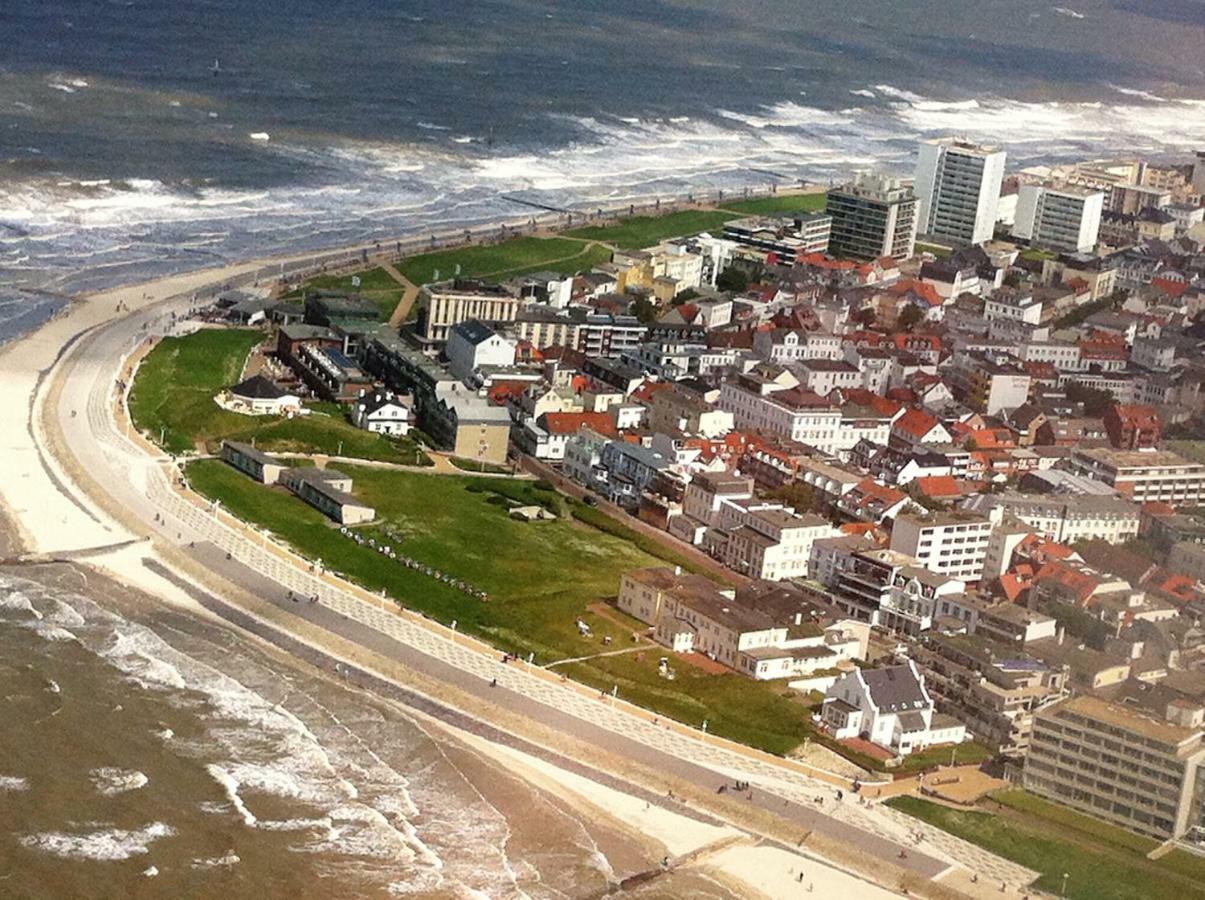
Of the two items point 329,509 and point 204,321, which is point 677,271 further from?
point 329,509

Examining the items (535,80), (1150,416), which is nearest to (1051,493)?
(1150,416)

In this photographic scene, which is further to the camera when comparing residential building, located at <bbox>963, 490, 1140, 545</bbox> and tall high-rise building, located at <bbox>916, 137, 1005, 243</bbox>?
tall high-rise building, located at <bbox>916, 137, 1005, 243</bbox>

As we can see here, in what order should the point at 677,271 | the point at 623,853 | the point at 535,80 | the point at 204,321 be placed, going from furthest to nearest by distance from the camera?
the point at 535,80, the point at 677,271, the point at 204,321, the point at 623,853

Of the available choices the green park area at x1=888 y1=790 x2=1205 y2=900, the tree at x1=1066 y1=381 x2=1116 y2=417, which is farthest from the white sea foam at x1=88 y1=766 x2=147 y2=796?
the tree at x1=1066 y1=381 x2=1116 y2=417

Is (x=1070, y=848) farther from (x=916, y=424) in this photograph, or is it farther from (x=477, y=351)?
(x=477, y=351)

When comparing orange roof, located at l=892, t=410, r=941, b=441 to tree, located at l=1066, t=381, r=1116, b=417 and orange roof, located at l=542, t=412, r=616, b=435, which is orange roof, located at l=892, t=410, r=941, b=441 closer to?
tree, located at l=1066, t=381, r=1116, b=417

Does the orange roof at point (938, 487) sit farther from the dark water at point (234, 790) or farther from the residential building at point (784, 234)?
the residential building at point (784, 234)
